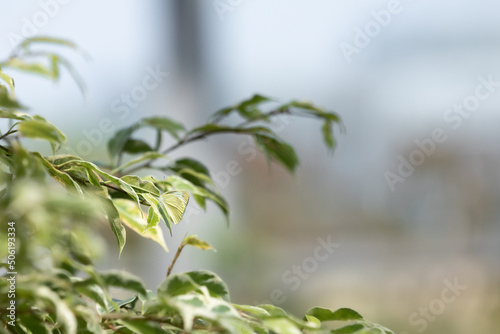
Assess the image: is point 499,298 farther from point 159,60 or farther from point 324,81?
point 159,60

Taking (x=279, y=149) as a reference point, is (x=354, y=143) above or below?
below

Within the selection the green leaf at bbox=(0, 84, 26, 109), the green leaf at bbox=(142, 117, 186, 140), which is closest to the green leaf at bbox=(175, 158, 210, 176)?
the green leaf at bbox=(142, 117, 186, 140)

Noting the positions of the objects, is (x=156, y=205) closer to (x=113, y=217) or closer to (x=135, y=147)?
(x=113, y=217)

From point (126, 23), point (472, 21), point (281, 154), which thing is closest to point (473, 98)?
point (472, 21)

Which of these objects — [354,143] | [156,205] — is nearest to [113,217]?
[156,205]

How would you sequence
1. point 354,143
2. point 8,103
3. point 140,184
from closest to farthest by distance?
point 8,103 → point 140,184 → point 354,143

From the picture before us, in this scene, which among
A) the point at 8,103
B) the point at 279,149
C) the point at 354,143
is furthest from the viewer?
the point at 354,143

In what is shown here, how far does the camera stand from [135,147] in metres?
0.50

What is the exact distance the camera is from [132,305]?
0.32 m

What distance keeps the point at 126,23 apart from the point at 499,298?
1.77 metres

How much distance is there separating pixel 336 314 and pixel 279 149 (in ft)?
0.61

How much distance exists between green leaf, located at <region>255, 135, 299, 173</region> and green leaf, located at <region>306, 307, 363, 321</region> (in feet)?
0.58

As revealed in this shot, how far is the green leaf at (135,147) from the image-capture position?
0.50 meters

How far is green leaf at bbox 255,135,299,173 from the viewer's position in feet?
1.47
